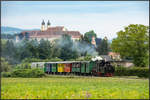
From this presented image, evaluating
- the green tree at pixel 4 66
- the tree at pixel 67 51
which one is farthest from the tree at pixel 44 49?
the green tree at pixel 4 66

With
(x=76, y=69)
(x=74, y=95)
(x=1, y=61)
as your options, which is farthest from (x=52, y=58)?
(x=74, y=95)

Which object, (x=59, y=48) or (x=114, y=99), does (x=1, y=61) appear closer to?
(x=59, y=48)

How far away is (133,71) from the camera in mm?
40500

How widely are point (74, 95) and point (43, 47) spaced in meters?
36.0

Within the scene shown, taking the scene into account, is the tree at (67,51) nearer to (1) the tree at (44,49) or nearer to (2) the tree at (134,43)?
(1) the tree at (44,49)

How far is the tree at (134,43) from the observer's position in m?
57.6

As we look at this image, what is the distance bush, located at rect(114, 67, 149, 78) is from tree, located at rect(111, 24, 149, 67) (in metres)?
15.4

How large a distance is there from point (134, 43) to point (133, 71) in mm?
18186

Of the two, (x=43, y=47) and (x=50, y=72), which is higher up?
(x=43, y=47)

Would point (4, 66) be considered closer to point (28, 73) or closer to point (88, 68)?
point (28, 73)

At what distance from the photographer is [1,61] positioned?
3744 cm

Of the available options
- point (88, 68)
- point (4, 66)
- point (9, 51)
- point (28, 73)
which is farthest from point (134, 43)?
point (28, 73)

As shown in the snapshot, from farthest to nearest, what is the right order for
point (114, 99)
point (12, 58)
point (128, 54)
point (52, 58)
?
point (128, 54) < point (52, 58) < point (12, 58) < point (114, 99)

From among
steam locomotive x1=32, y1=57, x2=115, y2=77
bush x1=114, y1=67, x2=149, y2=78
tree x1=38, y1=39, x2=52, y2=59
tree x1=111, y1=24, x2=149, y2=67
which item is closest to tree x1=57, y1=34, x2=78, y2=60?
tree x1=38, y1=39, x2=52, y2=59
